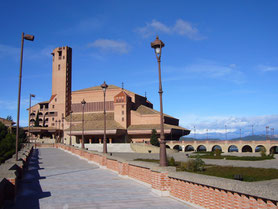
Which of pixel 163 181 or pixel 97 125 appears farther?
pixel 97 125

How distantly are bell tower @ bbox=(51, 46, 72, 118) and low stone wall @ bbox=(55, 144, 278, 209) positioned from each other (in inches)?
3994

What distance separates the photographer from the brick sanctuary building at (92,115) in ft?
298

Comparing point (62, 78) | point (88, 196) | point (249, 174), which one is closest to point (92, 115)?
point (62, 78)

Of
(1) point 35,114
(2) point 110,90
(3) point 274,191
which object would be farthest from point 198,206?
(1) point 35,114

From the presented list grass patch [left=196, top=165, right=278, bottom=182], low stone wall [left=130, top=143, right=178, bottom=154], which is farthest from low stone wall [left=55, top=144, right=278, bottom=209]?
low stone wall [left=130, top=143, right=178, bottom=154]

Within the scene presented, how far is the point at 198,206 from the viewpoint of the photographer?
8758mm

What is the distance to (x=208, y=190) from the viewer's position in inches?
324

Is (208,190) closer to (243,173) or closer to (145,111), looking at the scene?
(243,173)

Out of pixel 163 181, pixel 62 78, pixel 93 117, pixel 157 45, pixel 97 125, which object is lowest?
pixel 163 181

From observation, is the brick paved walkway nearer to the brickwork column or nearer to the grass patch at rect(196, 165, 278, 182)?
the brickwork column

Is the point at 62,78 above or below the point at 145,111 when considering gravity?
above

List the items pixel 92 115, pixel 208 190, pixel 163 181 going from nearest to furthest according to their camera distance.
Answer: pixel 208 190 < pixel 163 181 < pixel 92 115

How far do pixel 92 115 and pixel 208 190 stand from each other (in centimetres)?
9638

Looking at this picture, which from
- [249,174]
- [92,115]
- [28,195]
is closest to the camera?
[28,195]
